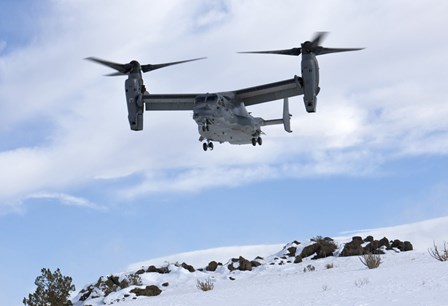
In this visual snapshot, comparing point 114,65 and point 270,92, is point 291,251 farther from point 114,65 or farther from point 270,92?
point 114,65

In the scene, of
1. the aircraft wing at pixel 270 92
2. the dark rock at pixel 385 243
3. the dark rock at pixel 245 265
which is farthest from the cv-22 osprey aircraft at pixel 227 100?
the dark rock at pixel 385 243

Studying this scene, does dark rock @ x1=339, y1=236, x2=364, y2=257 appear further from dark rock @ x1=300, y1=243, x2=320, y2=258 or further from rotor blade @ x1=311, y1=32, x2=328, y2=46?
rotor blade @ x1=311, y1=32, x2=328, y2=46

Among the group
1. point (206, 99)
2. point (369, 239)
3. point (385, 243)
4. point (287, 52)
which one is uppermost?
point (287, 52)

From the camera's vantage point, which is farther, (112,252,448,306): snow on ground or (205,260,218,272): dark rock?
(205,260,218,272): dark rock

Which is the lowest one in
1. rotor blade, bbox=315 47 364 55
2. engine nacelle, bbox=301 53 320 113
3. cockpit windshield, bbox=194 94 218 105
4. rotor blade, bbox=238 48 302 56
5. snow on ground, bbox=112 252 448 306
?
snow on ground, bbox=112 252 448 306

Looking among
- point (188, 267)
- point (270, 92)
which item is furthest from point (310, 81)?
point (188, 267)

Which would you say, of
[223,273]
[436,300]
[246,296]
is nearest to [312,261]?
[223,273]

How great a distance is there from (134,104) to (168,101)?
353cm

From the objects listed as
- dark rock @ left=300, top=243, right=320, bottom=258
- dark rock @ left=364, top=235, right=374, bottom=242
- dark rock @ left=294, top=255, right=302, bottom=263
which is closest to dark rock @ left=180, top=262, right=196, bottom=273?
dark rock @ left=294, top=255, right=302, bottom=263

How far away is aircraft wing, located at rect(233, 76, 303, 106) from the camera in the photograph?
3334 centimetres

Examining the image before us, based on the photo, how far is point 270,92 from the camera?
1399 inches

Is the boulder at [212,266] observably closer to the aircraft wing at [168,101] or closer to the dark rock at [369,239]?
the dark rock at [369,239]

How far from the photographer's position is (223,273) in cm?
3556

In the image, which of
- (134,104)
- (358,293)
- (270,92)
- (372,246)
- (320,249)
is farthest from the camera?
(270,92)
